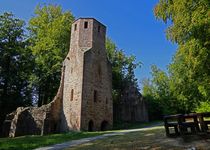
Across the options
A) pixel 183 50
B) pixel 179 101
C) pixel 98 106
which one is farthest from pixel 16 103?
pixel 183 50

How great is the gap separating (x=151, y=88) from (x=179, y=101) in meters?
8.93

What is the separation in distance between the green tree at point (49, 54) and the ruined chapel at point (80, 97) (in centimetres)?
609

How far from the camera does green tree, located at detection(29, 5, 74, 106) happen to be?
116 ft

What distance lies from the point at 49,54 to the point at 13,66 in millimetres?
5479

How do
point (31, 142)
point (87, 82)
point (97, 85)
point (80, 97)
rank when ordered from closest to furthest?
point (31, 142), point (80, 97), point (87, 82), point (97, 85)

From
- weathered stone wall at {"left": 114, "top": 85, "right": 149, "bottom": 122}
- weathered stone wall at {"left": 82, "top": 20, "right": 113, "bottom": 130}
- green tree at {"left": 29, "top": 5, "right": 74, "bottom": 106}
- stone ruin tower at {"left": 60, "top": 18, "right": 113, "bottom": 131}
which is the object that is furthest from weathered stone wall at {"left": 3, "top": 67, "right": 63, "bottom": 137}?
weathered stone wall at {"left": 114, "top": 85, "right": 149, "bottom": 122}

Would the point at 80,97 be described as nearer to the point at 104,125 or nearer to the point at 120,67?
the point at 104,125

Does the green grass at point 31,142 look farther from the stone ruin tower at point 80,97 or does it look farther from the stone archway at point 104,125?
the stone archway at point 104,125

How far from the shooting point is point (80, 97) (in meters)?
25.8

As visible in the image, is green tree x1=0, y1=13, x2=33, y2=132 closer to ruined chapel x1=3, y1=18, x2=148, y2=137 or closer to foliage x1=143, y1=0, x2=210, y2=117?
ruined chapel x1=3, y1=18, x2=148, y2=137

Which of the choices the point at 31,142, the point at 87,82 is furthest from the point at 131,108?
the point at 31,142

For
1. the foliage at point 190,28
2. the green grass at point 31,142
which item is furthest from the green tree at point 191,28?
the green grass at point 31,142

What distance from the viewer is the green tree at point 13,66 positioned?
35.1 m

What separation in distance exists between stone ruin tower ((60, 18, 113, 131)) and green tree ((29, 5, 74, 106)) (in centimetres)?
602
